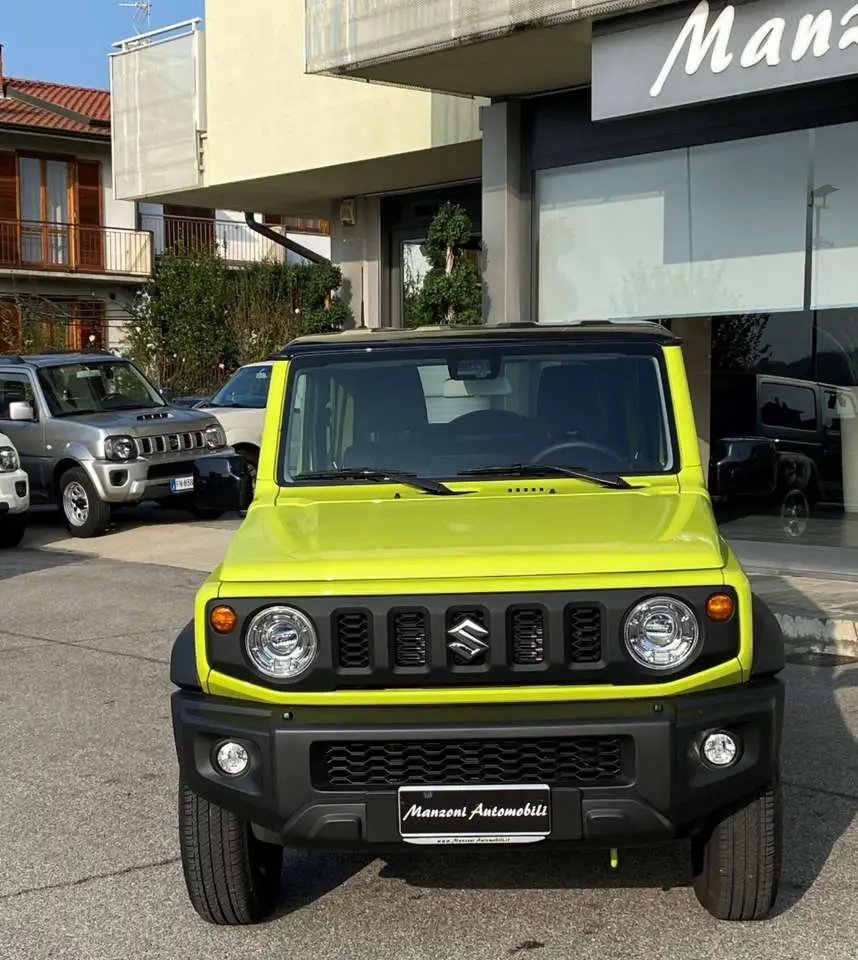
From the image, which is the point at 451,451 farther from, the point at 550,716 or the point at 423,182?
the point at 423,182

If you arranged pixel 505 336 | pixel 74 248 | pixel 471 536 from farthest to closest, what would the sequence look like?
pixel 74 248 → pixel 505 336 → pixel 471 536

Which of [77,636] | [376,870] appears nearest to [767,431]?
[77,636]

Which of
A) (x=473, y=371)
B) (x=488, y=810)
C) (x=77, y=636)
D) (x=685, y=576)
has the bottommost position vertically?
(x=77, y=636)

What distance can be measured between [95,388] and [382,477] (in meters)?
11.1

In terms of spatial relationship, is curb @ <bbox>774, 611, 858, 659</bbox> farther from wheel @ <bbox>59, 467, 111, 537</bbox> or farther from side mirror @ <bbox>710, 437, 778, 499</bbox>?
wheel @ <bbox>59, 467, 111, 537</bbox>

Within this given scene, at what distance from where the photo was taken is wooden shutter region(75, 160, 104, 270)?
32812mm

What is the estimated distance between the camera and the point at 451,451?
4.75m

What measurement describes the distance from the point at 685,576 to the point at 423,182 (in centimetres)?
1462

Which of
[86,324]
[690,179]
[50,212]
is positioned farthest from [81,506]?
[50,212]

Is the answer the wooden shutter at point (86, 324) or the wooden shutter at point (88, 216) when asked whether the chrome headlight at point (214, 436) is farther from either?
the wooden shutter at point (88, 216)

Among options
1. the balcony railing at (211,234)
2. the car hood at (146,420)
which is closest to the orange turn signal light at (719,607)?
the car hood at (146,420)

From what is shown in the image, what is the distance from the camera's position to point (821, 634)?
26.3 feet

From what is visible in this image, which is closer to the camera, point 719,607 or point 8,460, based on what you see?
point 719,607

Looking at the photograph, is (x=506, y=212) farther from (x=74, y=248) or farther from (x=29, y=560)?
(x=74, y=248)
